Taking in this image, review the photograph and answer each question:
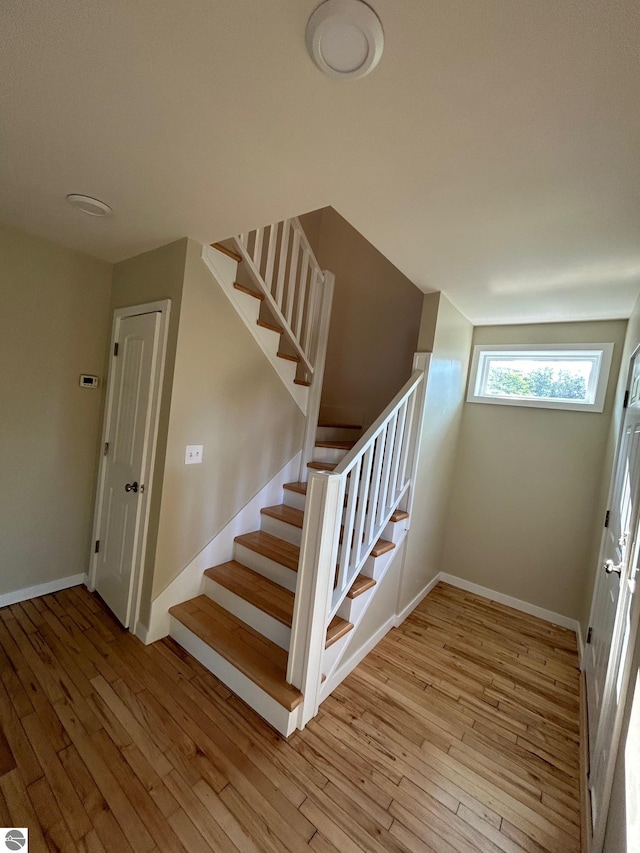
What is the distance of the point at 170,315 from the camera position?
195 cm

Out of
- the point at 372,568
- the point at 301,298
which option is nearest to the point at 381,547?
the point at 372,568

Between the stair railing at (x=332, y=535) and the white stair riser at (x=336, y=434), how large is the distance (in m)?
0.97

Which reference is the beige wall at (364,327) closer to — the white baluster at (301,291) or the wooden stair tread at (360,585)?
the white baluster at (301,291)

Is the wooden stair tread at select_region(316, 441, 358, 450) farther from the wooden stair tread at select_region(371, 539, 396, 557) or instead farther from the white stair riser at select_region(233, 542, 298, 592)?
A: the white stair riser at select_region(233, 542, 298, 592)

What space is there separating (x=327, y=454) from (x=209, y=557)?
4.04 feet

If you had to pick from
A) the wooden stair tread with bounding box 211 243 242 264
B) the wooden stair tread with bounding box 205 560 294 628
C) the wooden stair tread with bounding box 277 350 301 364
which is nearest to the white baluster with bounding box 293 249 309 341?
the wooden stair tread with bounding box 277 350 301 364

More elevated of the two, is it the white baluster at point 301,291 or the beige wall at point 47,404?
the white baluster at point 301,291

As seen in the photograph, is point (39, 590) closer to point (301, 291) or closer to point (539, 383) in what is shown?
point (301, 291)

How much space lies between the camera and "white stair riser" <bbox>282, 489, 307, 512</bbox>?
263 centimetres

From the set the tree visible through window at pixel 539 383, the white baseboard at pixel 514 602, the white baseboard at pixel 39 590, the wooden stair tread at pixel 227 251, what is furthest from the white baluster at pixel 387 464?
the white baseboard at pixel 39 590

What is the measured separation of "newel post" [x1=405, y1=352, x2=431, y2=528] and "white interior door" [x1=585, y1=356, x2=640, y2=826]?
3.66 ft

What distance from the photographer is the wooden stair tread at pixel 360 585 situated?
189 cm

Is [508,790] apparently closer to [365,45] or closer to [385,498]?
[385,498]

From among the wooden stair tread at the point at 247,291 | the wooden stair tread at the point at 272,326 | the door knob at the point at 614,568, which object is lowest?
the door knob at the point at 614,568
